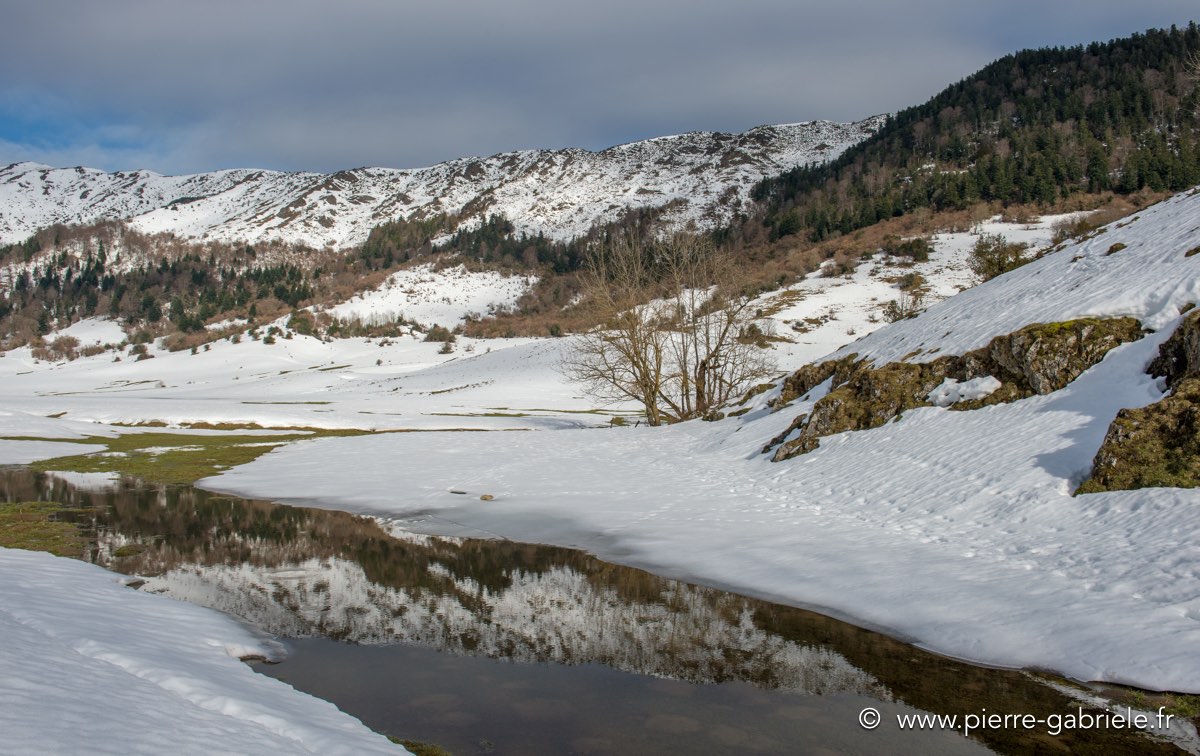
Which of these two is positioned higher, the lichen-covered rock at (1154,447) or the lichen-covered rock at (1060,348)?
the lichen-covered rock at (1060,348)

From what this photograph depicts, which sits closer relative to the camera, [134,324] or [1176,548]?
[1176,548]

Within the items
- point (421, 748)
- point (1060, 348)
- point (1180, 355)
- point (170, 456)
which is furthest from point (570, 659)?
point (170, 456)

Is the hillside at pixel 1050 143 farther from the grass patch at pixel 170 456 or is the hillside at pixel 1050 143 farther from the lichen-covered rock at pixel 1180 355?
the grass patch at pixel 170 456

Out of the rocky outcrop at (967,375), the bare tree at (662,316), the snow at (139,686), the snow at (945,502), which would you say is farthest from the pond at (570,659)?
the bare tree at (662,316)

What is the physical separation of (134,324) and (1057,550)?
778 feet

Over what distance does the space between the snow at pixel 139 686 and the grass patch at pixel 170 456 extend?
16245 millimetres

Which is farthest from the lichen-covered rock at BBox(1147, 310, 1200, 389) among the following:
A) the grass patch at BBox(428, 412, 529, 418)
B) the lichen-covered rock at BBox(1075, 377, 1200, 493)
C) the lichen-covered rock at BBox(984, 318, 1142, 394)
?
the grass patch at BBox(428, 412, 529, 418)

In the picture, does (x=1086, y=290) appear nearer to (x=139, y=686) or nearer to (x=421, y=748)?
(x=421, y=748)

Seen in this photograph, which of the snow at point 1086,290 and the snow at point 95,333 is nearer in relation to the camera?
the snow at point 1086,290

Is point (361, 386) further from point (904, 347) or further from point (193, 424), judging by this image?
point (904, 347)

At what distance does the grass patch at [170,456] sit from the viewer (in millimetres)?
25019

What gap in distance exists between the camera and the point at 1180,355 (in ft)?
42.9

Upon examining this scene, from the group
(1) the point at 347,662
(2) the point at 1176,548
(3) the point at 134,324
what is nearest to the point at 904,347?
(2) the point at 1176,548

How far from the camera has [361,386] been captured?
90000mm
